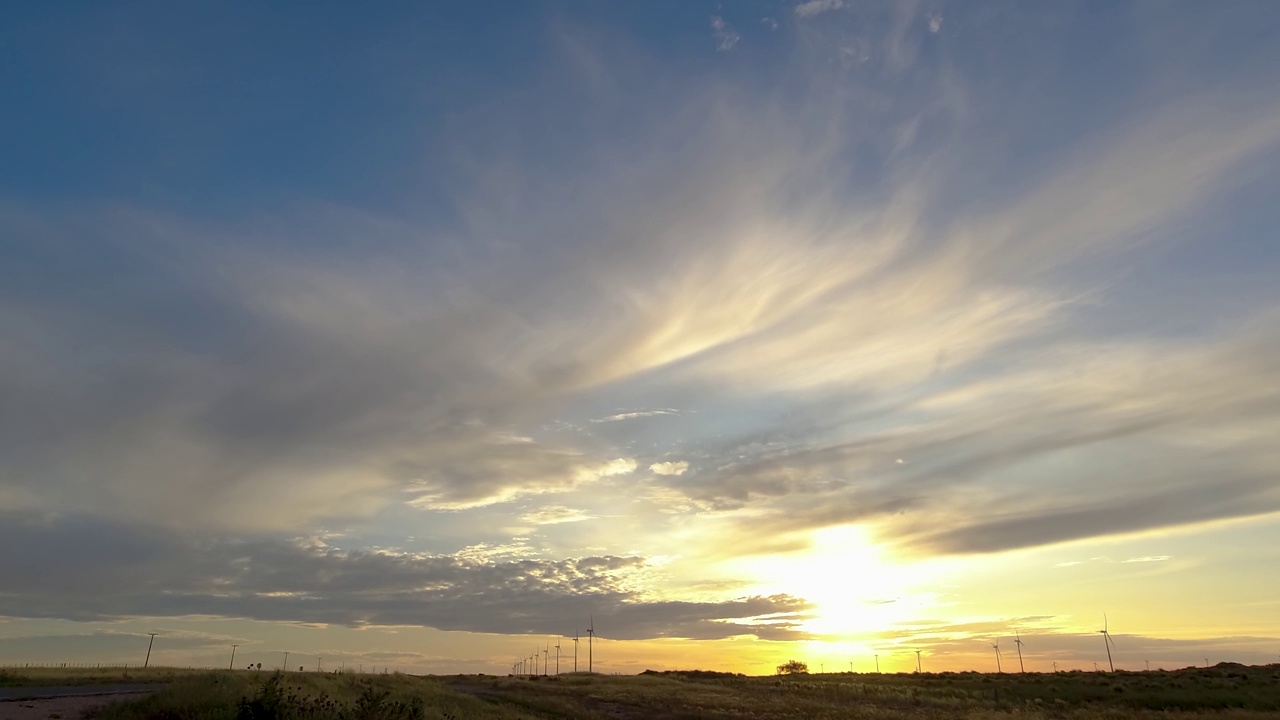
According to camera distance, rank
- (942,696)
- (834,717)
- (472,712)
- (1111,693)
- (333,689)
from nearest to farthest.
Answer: (333,689)
(472,712)
(834,717)
(1111,693)
(942,696)

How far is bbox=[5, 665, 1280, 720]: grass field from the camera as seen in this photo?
1081 inches

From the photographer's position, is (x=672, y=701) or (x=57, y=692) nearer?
(x=57, y=692)

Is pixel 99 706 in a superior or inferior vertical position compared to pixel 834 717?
superior

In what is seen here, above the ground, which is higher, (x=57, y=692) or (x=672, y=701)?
(x=57, y=692)

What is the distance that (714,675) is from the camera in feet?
543

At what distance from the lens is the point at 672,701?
71688 mm

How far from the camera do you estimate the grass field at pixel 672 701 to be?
27.5 meters

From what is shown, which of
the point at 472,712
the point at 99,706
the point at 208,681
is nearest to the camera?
the point at 99,706

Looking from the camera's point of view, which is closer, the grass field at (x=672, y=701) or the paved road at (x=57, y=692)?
the grass field at (x=672, y=701)

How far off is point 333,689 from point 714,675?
137 m

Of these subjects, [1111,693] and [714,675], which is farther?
[714,675]

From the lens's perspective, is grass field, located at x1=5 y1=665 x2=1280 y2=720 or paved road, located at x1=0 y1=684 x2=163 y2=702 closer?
grass field, located at x1=5 y1=665 x2=1280 y2=720

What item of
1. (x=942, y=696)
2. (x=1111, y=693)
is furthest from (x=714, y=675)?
(x=1111, y=693)

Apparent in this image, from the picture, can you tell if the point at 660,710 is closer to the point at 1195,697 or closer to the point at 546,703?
the point at 546,703
